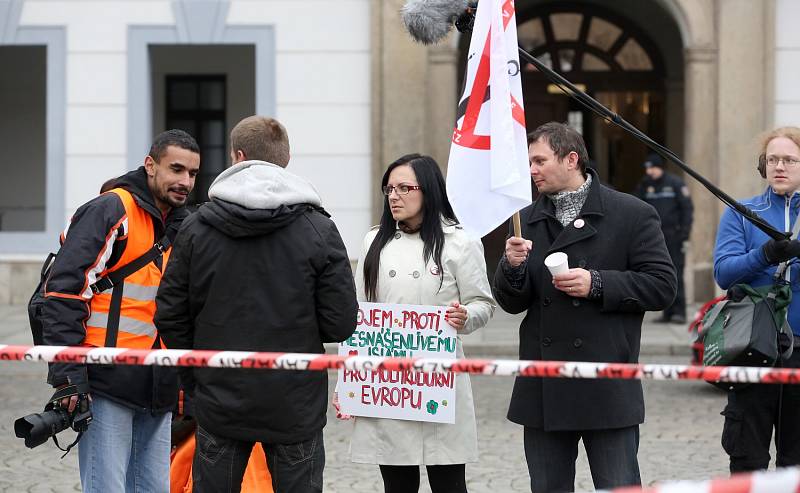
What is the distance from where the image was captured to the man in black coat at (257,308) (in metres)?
4.00

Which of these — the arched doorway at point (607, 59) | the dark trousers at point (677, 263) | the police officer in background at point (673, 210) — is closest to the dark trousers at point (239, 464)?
the dark trousers at point (677, 263)

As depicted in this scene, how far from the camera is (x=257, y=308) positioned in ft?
13.2

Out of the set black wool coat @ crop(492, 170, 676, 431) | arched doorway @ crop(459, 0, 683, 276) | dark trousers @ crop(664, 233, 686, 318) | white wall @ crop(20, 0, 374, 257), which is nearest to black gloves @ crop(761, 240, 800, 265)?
black wool coat @ crop(492, 170, 676, 431)

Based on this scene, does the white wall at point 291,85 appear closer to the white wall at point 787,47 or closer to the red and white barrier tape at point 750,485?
the white wall at point 787,47

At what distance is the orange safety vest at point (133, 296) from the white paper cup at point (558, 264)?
57.4 inches

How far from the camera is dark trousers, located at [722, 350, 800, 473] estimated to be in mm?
4758

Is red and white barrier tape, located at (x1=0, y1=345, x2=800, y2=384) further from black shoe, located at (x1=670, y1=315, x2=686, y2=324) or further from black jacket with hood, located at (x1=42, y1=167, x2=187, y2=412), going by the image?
black shoe, located at (x1=670, y1=315, x2=686, y2=324)

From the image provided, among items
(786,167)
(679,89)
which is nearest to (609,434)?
(786,167)

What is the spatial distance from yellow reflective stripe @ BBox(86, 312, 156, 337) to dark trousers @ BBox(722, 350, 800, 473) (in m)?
2.30

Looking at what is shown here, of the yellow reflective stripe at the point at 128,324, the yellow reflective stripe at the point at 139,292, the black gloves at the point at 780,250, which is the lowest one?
the yellow reflective stripe at the point at 128,324

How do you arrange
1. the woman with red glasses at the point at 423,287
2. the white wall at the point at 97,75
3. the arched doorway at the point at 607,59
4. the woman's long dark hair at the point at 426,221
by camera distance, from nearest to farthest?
the woman with red glasses at the point at 423,287
the woman's long dark hair at the point at 426,221
the white wall at the point at 97,75
the arched doorway at the point at 607,59

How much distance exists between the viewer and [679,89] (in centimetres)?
1756

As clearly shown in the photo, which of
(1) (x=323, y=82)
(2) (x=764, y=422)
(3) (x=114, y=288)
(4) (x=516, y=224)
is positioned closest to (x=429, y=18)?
(4) (x=516, y=224)

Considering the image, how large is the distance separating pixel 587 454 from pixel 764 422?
0.84 metres
